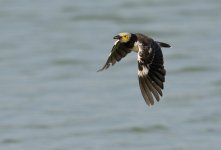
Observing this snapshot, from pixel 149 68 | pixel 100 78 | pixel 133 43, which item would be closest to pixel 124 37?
pixel 133 43

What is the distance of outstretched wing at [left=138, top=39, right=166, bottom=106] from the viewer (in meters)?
8.55

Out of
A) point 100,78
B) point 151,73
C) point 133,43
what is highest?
point 100,78

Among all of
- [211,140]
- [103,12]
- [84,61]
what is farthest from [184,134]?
[103,12]

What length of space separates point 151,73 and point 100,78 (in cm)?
660

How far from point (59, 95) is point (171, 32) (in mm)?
3401

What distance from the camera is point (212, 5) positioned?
19.1m

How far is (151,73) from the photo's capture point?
28.2 feet

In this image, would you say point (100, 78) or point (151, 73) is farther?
point (100, 78)

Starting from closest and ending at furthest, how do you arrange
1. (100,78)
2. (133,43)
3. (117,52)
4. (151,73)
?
1. (151,73)
2. (133,43)
3. (117,52)
4. (100,78)

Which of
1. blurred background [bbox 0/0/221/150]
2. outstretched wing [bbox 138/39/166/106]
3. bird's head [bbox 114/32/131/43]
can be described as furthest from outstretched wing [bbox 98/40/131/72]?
blurred background [bbox 0/0/221/150]

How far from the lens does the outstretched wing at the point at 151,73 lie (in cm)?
855

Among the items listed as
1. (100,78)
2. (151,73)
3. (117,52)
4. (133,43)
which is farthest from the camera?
(100,78)

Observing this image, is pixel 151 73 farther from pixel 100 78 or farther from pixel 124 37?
pixel 100 78

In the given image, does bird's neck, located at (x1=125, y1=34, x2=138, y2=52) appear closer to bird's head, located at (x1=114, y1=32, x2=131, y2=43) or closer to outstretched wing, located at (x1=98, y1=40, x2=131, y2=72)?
bird's head, located at (x1=114, y1=32, x2=131, y2=43)
